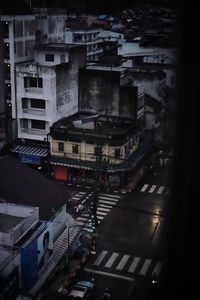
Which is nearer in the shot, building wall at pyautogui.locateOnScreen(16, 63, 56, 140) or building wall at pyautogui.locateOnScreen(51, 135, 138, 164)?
building wall at pyautogui.locateOnScreen(51, 135, 138, 164)

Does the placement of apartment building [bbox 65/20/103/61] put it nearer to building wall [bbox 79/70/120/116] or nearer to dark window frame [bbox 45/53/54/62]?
building wall [bbox 79/70/120/116]

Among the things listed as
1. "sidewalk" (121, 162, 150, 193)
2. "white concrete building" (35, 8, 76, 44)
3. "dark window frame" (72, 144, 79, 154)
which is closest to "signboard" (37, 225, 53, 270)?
"sidewalk" (121, 162, 150, 193)

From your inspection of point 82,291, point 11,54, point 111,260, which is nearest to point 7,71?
point 11,54

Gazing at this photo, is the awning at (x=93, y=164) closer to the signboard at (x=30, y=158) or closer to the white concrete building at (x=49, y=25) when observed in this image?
the signboard at (x=30, y=158)

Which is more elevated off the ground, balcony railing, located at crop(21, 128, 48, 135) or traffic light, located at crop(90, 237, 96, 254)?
balcony railing, located at crop(21, 128, 48, 135)

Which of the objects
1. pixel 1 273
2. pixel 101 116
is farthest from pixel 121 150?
pixel 1 273

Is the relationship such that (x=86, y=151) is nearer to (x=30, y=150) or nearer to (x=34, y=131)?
(x=30, y=150)
